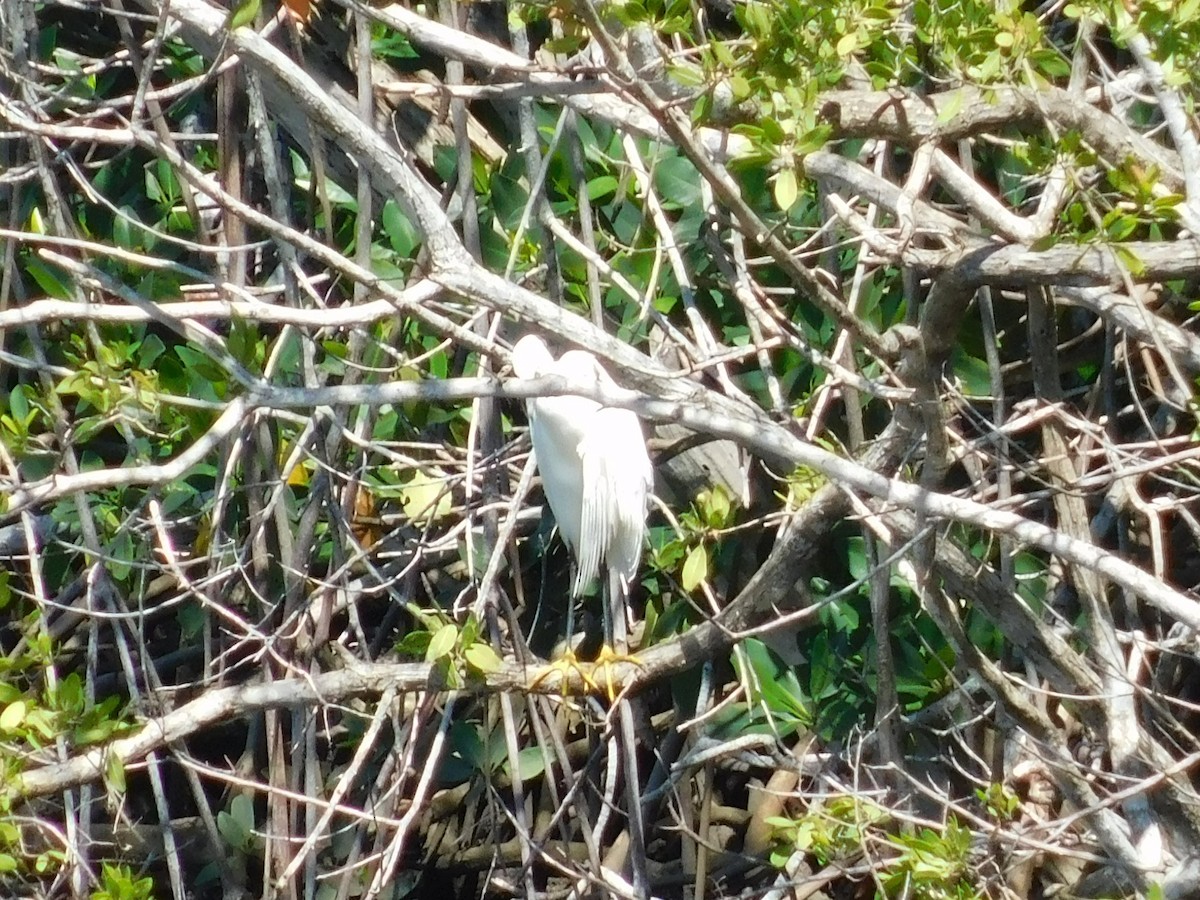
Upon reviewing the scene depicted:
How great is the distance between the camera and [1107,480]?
56.7 inches

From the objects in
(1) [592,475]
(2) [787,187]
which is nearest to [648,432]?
(1) [592,475]

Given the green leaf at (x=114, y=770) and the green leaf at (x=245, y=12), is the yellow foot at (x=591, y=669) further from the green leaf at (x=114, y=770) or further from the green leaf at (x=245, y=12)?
the green leaf at (x=245, y=12)

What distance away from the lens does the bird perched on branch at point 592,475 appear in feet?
7.54

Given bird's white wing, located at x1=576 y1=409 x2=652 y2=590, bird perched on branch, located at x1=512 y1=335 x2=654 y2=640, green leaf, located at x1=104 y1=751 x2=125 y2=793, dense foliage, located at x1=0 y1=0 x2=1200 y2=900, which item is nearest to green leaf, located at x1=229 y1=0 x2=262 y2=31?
dense foliage, located at x1=0 y1=0 x2=1200 y2=900

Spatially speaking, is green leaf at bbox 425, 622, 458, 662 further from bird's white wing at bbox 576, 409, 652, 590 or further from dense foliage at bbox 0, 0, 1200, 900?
bird's white wing at bbox 576, 409, 652, 590

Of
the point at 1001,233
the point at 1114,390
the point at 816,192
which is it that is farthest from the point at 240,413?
the point at 1114,390

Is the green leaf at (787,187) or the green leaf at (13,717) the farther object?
the green leaf at (13,717)

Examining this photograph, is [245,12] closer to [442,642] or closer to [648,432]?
[442,642]

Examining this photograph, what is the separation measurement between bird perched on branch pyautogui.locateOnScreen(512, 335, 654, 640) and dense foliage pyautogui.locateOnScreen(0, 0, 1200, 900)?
2.9 inches

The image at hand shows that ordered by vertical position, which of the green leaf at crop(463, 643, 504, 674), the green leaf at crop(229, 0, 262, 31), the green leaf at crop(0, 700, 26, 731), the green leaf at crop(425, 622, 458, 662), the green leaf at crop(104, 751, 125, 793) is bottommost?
the green leaf at crop(104, 751, 125, 793)

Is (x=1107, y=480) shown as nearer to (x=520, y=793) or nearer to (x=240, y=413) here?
(x=240, y=413)

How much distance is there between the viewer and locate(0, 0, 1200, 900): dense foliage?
130 cm

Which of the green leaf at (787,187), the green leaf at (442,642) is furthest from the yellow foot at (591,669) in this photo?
the green leaf at (787,187)

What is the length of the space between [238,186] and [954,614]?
1.23 meters
